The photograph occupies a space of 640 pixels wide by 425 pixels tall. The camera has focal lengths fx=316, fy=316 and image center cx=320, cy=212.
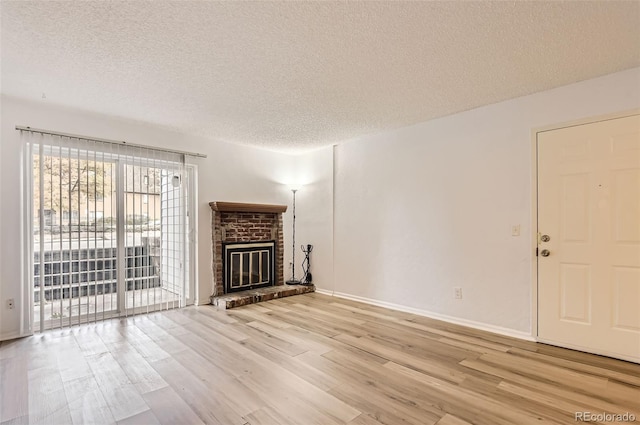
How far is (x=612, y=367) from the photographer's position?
2.60 meters

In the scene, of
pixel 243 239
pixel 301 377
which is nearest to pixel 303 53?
pixel 301 377

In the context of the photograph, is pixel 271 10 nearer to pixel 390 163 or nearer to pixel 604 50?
Result: pixel 604 50

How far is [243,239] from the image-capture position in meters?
5.23

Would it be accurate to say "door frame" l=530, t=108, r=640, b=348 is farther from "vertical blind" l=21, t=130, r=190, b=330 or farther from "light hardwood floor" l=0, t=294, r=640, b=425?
"vertical blind" l=21, t=130, r=190, b=330

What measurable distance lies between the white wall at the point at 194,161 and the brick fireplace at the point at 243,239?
149 mm

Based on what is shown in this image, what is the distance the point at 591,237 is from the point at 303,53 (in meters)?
3.05

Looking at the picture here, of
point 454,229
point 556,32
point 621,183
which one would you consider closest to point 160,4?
point 556,32

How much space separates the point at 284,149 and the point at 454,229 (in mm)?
3137

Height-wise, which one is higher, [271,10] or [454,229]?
[271,10]

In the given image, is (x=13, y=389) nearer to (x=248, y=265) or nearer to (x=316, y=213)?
(x=248, y=265)

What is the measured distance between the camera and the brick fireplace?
4863 millimetres

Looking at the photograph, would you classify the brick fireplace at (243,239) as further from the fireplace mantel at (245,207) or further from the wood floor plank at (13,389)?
the wood floor plank at (13,389)

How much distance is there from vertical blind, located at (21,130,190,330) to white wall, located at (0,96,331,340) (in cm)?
12

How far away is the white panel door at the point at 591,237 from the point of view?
2.73m
